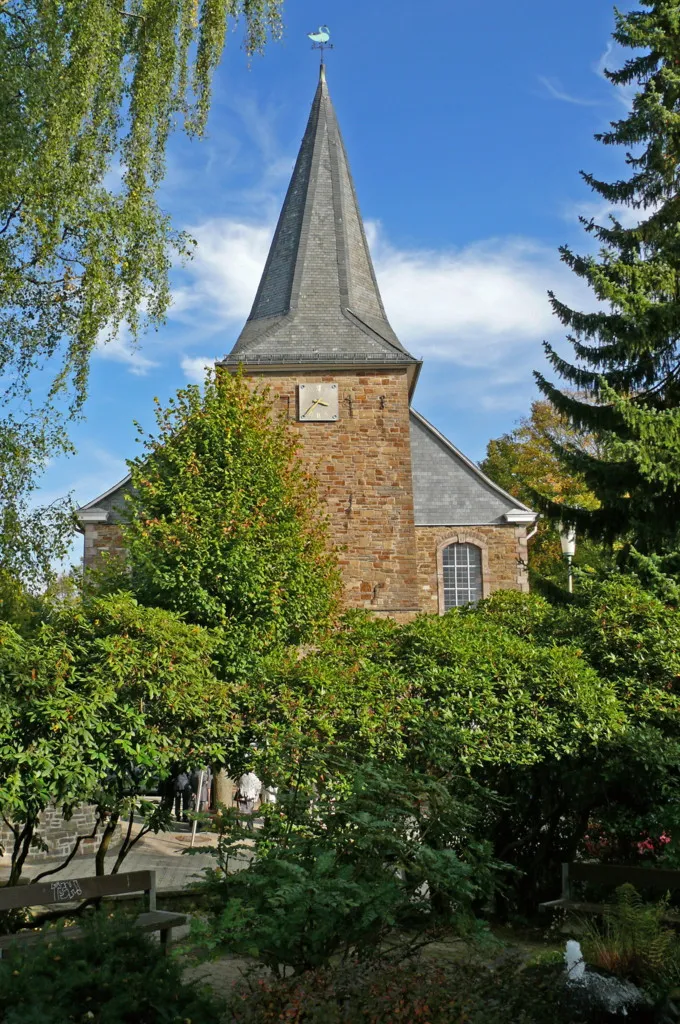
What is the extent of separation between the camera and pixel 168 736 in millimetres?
8719

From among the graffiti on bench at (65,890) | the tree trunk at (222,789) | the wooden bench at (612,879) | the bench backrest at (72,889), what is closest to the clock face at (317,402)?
the tree trunk at (222,789)

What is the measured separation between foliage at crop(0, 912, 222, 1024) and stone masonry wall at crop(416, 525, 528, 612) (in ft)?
70.3

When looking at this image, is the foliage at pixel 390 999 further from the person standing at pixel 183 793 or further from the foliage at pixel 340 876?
the person standing at pixel 183 793

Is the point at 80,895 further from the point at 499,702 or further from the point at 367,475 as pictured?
the point at 367,475

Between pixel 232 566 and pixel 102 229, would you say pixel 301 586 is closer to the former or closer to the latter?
pixel 232 566

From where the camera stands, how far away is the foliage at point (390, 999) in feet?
17.8

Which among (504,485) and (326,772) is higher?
(504,485)

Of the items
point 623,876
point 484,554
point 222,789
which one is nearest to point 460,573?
point 484,554

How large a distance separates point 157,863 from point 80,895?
7.28 m

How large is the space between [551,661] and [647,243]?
718cm

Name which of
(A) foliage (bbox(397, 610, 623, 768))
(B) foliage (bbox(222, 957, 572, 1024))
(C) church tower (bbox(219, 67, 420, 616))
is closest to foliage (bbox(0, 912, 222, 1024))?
(B) foliage (bbox(222, 957, 572, 1024))

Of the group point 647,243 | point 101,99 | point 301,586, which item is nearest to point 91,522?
point 301,586

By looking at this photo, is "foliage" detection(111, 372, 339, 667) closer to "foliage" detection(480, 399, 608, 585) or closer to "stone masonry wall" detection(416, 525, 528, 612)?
"stone masonry wall" detection(416, 525, 528, 612)

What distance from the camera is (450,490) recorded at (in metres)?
28.5
